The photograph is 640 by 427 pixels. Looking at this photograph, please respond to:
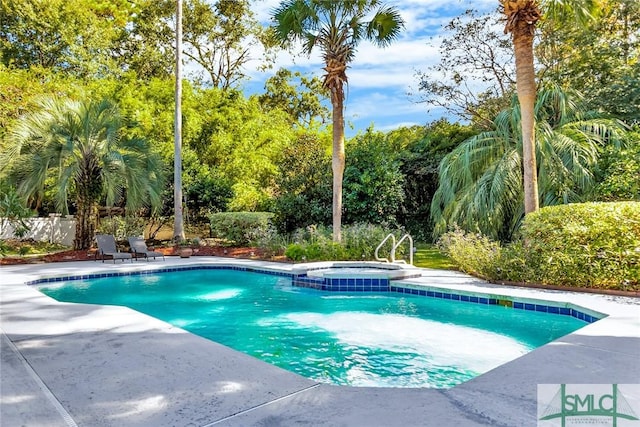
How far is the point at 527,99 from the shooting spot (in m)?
9.59

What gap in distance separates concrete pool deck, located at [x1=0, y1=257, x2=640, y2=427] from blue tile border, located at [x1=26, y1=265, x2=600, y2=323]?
1523 mm

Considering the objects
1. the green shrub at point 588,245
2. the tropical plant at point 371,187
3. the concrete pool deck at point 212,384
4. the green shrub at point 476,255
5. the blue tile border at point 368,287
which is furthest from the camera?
the tropical plant at point 371,187

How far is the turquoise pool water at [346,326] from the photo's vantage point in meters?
4.79

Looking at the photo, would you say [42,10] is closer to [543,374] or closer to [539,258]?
[539,258]

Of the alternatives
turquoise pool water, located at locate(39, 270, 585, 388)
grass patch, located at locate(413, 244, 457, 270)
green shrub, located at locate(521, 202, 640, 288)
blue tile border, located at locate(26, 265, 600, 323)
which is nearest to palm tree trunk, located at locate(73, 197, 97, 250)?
blue tile border, located at locate(26, 265, 600, 323)

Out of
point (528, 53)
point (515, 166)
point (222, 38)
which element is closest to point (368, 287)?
point (515, 166)

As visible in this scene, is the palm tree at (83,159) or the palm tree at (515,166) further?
the palm tree at (83,159)

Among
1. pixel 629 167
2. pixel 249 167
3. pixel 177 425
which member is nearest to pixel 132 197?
pixel 249 167

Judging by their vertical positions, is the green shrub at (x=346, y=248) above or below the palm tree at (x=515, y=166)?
below

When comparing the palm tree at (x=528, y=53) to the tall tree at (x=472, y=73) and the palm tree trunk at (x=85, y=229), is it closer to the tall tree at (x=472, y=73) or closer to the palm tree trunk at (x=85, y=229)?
the tall tree at (x=472, y=73)

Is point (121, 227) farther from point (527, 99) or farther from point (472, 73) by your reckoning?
point (472, 73)

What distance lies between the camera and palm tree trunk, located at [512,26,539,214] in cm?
945

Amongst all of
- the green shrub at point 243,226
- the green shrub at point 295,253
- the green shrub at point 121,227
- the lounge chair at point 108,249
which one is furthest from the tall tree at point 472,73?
the lounge chair at point 108,249

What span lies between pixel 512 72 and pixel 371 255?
36.1ft
